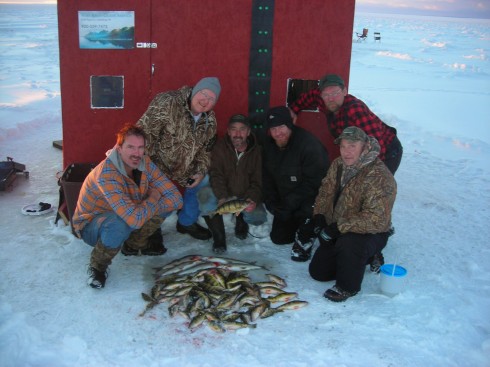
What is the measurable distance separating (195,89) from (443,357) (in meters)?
3.28

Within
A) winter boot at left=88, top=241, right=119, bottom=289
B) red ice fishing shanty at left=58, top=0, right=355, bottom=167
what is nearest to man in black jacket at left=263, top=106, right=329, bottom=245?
red ice fishing shanty at left=58, top=0, right=355, bottom=167

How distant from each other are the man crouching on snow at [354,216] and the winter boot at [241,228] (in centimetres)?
114

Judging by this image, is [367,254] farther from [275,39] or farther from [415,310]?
[275,39]

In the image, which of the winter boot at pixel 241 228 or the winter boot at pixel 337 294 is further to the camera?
the winter boot at pixel 241 228

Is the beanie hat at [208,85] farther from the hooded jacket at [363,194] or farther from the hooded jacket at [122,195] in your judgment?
the hooded jacket at [363,194]

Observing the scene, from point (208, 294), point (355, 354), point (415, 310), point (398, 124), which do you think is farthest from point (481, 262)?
point (398, 124)

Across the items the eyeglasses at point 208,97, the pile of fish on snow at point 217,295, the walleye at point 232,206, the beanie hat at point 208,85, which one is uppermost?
the beanie hat at point 208,85

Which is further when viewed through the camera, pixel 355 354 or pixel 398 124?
pixel 398 124

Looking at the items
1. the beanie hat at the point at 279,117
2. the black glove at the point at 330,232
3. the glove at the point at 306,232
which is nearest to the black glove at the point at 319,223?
the black glove at the point at 330,232

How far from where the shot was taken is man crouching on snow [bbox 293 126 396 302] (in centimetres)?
399

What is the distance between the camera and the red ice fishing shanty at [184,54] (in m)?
5.45

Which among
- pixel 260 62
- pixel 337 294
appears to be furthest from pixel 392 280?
pixel 260 62

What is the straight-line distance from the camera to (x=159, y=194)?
4438mm

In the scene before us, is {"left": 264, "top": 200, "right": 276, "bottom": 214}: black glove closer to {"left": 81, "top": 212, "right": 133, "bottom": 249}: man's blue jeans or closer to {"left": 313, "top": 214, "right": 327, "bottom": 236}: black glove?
{"left": 313, "top": 214, "right": 327, "bottom": 236}: black glove
